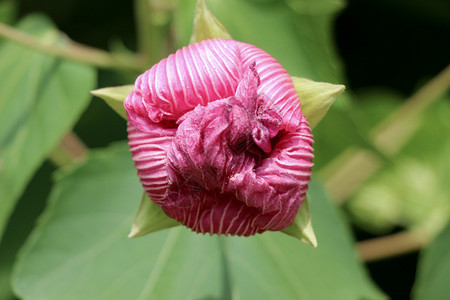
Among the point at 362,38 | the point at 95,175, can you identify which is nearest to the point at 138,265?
the point at 95,175

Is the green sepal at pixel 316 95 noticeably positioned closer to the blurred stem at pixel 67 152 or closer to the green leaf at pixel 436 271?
the green leaf at pixel 436 271

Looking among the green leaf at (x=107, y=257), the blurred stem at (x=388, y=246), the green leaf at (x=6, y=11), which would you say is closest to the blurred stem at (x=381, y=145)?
the blurred stem at (x=388, y=246)

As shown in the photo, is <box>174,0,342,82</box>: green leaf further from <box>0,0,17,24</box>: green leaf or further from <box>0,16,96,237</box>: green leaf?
<box>0,0,17,24</box>: green leaf

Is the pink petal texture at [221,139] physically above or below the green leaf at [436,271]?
above

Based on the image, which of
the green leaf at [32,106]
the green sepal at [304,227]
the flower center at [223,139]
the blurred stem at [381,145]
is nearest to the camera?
the flower center at [223,139]

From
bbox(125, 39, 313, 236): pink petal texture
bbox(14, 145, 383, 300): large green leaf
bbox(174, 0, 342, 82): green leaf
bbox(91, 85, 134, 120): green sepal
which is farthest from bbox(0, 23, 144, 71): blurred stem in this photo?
bbox(125, 39, 313, 236): pink petal texture

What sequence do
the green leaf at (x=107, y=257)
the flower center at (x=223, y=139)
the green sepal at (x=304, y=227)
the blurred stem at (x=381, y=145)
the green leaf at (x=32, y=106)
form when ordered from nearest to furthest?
the flower center at (x=223, y=139) → the green sepal at (x=304, y=227) → the green leaf at (x=107, y=257) → the green leaf at (x=32, y=106) → the blurred stem at (x=381, y=145)

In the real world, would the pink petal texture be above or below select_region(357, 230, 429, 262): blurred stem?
above
